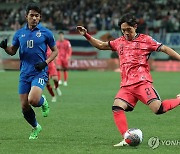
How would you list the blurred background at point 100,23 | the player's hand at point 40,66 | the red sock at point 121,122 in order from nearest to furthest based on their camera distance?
the red sock at point 121,122
the player's hand at point 40,66
the blurred background at point 100,23

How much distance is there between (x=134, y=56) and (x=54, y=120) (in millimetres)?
4515

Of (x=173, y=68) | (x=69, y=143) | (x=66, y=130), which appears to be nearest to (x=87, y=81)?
(x=173, y=68)

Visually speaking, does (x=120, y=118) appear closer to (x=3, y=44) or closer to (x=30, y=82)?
(x=30, y=82)

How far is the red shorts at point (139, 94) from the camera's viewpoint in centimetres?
1004

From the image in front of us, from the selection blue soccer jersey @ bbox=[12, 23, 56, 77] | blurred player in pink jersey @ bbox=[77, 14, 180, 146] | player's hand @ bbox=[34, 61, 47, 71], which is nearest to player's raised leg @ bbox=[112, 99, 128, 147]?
blurred player in pink jersey @ bbox=[77, 14, 180, 146]

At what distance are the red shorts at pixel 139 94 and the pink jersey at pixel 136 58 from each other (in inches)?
3.2

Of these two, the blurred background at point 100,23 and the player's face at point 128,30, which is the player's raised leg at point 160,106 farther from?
the blurred background at point 100,23

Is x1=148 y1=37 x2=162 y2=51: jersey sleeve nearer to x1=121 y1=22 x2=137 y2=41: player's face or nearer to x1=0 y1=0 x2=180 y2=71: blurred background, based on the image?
x1=121 y1=22 x2=137 y2=41: player's face

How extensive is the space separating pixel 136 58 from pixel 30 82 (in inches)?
82.2

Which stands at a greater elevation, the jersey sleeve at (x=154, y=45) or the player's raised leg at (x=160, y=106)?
the jersey sleeve at (x=154, y=45)

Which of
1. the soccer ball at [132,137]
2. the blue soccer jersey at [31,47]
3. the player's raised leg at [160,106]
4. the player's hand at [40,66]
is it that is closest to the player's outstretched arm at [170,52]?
the player's raised leg at [160,106]

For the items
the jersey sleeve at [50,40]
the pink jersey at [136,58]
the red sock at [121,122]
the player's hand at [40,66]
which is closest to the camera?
the red sock at [121,122]

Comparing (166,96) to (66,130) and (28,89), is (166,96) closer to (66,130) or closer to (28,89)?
(66,130)

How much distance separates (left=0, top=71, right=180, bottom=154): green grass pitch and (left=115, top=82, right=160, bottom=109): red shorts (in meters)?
0.73
